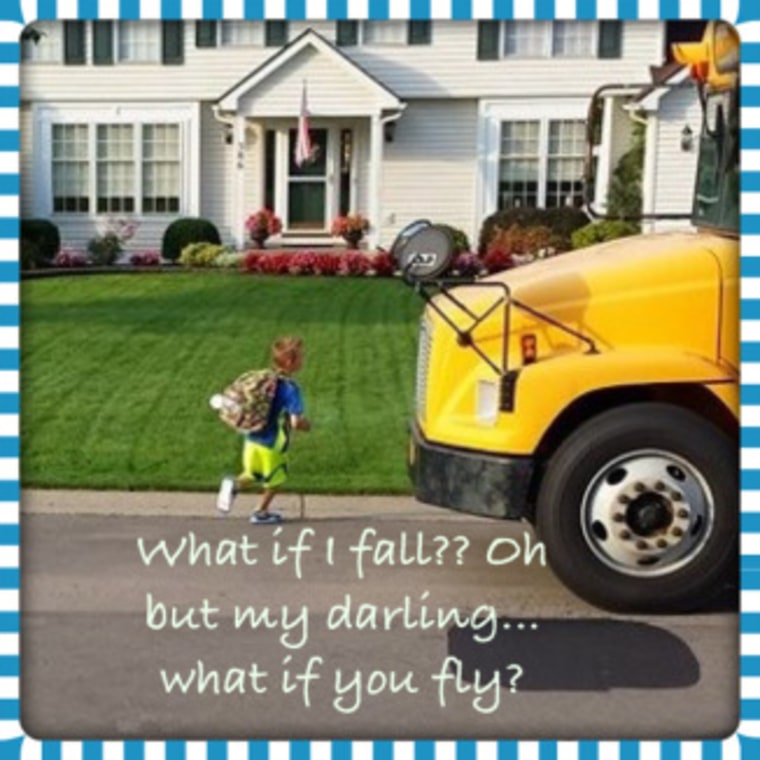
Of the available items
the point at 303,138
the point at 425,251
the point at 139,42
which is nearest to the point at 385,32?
the point at 425,251

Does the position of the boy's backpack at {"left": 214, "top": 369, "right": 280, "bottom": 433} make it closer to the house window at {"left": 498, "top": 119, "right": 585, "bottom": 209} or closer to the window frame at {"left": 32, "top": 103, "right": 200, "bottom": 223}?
the window frame at {"left": 32, "top": 103, "right": 200, "bottom": 223}

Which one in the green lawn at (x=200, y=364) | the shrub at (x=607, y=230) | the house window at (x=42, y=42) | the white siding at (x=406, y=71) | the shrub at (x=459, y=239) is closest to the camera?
the house window at (x=42, y=42)

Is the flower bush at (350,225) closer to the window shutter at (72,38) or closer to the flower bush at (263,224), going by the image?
the flower bush at (263,224)

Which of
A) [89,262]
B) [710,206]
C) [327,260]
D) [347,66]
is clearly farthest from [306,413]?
[710,206]

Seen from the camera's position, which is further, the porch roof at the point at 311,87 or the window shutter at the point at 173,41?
the porch roof at the point at 311,87

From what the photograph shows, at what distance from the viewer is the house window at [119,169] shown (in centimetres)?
434

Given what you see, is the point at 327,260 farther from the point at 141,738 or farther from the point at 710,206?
the point at 141,738

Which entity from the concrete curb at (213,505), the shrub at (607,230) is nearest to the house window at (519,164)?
the shrub at (607,230)

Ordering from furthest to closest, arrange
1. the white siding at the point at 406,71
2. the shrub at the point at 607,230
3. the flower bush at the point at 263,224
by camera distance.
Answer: the flower bush at the point at 263,224 → the shrub at the point at 607,230 → the white siding at the point at 406,71

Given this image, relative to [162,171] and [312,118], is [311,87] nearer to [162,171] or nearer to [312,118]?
[312,118]

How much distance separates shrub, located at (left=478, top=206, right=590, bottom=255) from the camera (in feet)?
14.4

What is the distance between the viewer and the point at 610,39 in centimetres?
388

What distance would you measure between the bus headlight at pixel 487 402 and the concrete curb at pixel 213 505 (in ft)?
1.67

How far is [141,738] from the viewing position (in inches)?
145
